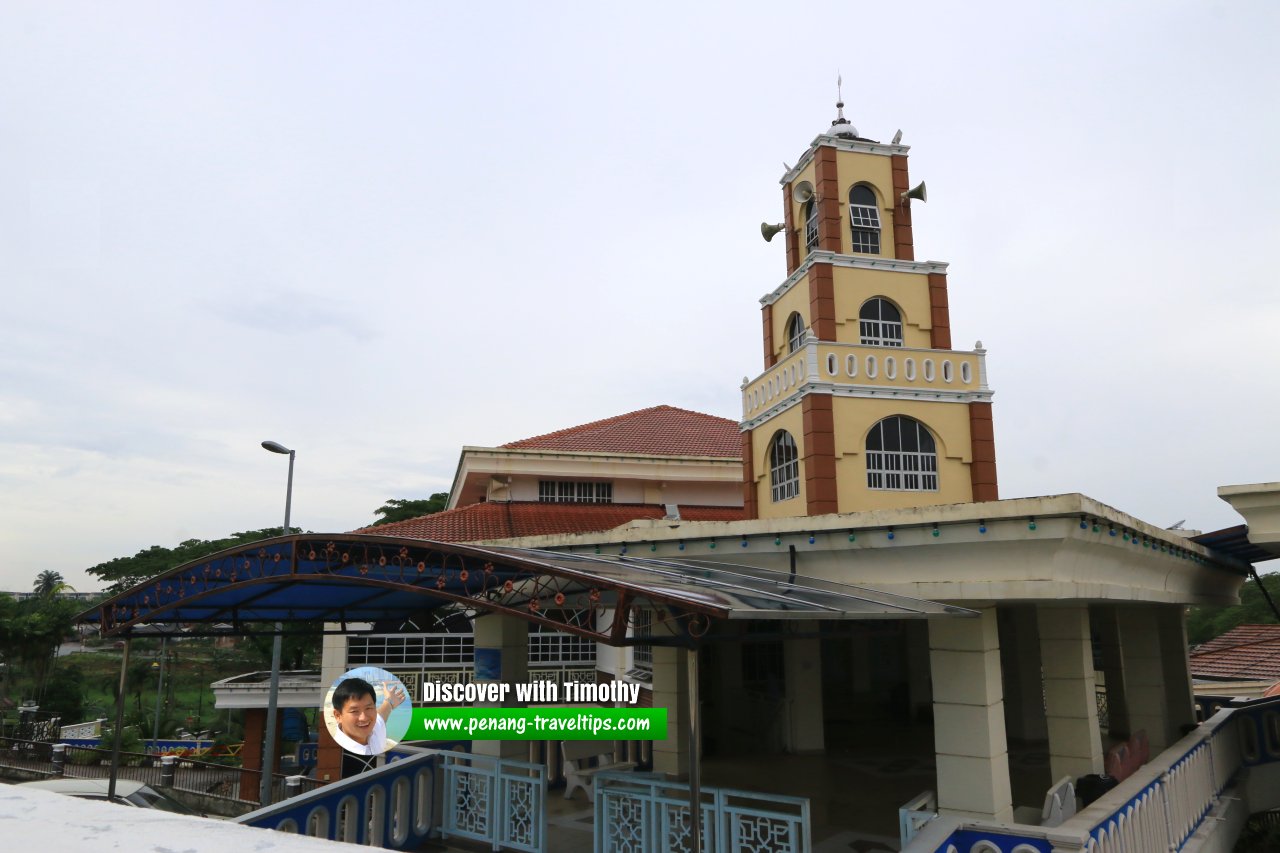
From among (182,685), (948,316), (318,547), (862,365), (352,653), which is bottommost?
(182,685)

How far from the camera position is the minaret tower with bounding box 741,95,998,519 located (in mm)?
17344

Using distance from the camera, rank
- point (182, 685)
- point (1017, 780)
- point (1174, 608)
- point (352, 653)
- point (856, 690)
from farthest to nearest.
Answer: point (182, 685)
point (352, 653)
point (856, 690)
point (1174, 608)
point (1017, 780)

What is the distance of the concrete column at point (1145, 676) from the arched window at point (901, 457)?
14.3 feet

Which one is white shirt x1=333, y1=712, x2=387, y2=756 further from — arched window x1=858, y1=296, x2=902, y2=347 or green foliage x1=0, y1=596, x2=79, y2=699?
green foliage x1=0, y1=596, x2=79, y2=699

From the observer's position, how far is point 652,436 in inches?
1155

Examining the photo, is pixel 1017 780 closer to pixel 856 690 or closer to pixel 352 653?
pixel 856 690

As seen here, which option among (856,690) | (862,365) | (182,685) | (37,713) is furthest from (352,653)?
(182,685)

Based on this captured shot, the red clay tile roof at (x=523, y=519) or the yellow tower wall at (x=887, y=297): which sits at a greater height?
the yellow tower wall at (x=887, y=297)

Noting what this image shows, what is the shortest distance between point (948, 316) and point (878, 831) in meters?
12.2

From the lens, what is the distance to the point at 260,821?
26.3 feet

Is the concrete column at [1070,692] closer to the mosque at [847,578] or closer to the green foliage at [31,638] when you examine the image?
the mosque at [847,578]

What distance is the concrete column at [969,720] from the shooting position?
8.60 meters

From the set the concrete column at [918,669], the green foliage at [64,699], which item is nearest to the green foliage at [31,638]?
the green foliage at [64,699]

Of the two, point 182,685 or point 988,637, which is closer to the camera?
point 988,637
